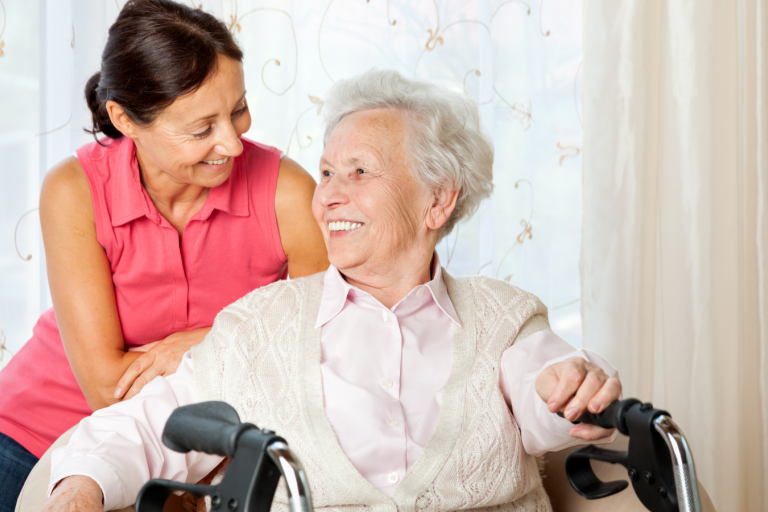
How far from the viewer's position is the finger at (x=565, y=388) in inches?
45.0

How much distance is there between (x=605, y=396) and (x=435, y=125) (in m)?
0.75

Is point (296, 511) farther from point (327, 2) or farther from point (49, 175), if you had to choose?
point (327, 2)

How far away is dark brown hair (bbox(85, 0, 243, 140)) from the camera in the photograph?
1540 millimetres

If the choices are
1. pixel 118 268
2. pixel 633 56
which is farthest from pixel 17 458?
pixel 633 56

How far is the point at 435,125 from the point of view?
160cm

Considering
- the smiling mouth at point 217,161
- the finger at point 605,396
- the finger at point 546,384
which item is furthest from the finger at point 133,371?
the finger at point 605,396

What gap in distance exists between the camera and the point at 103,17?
231 centimetres

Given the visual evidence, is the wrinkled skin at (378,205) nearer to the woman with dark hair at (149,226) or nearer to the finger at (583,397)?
the woman with dark hair at (149,226)

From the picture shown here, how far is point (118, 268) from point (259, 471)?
1129 mm

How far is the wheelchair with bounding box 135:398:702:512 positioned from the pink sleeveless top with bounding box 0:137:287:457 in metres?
0.97

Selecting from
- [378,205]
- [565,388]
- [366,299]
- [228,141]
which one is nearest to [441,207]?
[378,205]

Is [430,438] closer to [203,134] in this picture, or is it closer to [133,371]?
[133,371]

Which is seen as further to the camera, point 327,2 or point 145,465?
point 327,2

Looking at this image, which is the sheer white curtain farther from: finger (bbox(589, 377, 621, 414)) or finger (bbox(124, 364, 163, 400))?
finger (bbox(589, 377, 621, 414))
